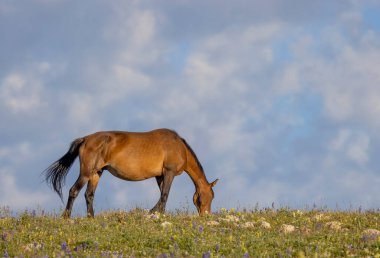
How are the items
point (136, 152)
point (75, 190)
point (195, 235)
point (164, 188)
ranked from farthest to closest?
point (164, 188)
point (136, 152)
point (75, 190)
point (195, 235)

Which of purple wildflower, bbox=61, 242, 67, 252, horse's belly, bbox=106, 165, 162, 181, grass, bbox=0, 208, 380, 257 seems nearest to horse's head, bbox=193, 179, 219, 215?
horse's belly, bbox=106, 165, 162, 181

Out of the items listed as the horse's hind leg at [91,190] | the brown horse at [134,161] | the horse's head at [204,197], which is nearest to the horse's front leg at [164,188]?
the brown horse at [134,161]

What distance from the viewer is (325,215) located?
56.0 feet

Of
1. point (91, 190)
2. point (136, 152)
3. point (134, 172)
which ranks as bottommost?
point (91, 190)

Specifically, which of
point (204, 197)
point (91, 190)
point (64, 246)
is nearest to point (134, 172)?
point (91, 190)

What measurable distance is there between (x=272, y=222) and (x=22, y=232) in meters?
5.81

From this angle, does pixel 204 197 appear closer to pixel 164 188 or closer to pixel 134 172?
pixel 164 188

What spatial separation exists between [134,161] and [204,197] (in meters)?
2.86

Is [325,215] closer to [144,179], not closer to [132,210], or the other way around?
[132,210]

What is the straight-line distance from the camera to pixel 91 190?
2030 cm

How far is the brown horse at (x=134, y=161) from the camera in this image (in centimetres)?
2017

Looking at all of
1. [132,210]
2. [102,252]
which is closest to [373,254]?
[102,252]

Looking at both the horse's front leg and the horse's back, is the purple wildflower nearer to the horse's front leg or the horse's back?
the horse's back

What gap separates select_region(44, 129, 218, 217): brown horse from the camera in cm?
2017
